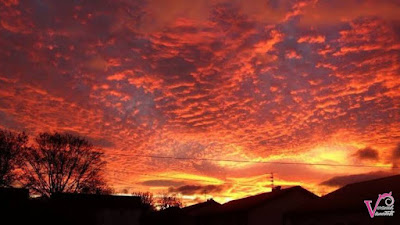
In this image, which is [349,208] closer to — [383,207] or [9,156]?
[383,207]

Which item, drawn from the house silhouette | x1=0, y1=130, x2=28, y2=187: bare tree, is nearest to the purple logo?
the house silhouette

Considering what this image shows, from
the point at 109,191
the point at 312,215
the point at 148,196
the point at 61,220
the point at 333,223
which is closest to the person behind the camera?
the point at 61,220

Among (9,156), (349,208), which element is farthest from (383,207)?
(9,156)

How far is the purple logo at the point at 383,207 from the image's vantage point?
23.4m

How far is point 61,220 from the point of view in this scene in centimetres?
2473

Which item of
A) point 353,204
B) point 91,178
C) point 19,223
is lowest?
point 19,223

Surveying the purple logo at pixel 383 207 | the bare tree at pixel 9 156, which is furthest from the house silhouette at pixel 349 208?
the bare tree at pixel 9 156

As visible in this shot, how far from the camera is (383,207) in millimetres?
23812

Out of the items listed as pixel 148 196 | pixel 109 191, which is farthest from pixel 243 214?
pixel 148 196

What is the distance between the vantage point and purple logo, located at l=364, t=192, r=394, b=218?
23406 millimetres

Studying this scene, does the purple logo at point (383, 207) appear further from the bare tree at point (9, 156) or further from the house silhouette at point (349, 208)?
the bare tree at point (9, 156)

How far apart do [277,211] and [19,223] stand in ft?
75.3

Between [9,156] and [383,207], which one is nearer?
[383,207]

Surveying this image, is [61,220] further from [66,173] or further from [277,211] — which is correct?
[66,173]
